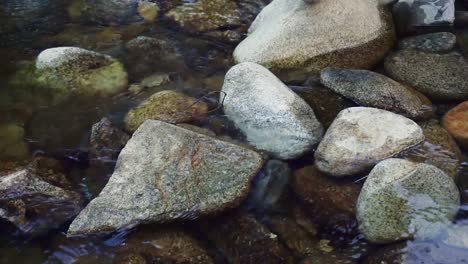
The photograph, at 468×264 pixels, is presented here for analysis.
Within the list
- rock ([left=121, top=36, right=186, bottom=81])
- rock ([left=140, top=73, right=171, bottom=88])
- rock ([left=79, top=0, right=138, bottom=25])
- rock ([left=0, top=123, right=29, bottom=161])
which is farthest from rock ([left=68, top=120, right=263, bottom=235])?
rock ([left=79, top=0, right=138, bottom=25])

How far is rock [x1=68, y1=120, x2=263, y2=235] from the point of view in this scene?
136 inches

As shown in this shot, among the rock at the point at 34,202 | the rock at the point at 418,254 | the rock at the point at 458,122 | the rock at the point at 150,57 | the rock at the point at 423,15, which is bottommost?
the rock at the point at 34,202

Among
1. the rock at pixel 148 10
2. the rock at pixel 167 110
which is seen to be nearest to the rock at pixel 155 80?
the rock at pixel 167 110

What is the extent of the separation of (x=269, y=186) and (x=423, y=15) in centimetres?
318

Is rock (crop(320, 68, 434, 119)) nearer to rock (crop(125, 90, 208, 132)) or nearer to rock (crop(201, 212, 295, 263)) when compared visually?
rock (crop(125, 90, 208, 132))

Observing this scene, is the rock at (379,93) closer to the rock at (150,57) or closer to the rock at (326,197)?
the rock at (326,197)

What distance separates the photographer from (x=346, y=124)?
13.2 ft

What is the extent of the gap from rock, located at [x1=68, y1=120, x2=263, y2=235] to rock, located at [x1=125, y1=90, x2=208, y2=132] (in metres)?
0.49

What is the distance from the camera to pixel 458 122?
4258 mm

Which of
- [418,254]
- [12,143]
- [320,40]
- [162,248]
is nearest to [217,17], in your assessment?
[320,40]

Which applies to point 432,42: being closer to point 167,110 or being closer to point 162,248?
point 167,110

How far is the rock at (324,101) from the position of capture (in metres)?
4.49

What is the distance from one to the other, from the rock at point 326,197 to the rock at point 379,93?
3.43 ft

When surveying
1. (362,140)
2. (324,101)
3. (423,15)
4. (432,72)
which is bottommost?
(324,101)
